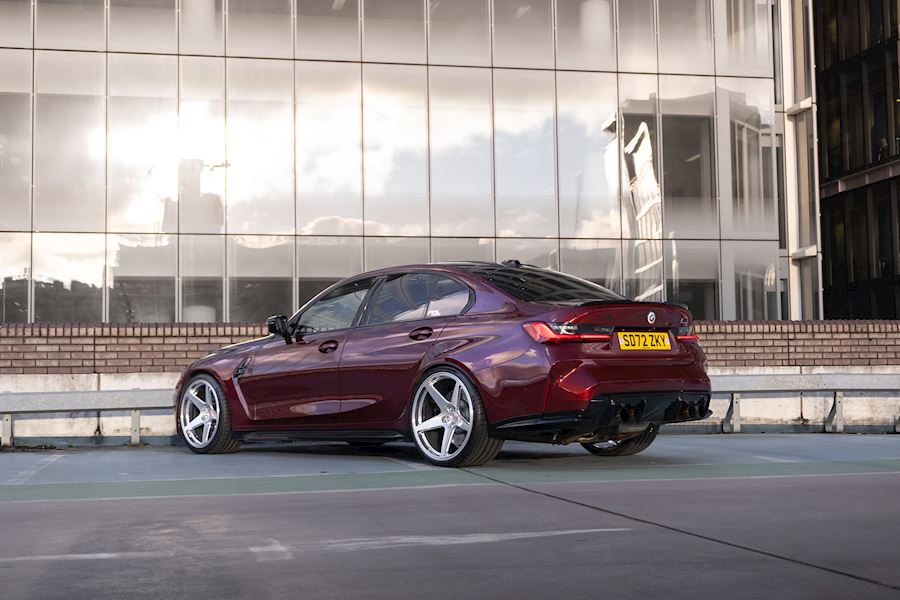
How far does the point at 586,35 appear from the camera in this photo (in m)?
22.0

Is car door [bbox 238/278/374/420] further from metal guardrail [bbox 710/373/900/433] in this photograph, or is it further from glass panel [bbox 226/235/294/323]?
glass panel [bbox 226/235/294/323]

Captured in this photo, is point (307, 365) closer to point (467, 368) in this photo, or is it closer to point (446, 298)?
point (446, 298)

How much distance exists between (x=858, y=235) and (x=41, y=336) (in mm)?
35392

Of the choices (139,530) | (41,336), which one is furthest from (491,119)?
(139,530)

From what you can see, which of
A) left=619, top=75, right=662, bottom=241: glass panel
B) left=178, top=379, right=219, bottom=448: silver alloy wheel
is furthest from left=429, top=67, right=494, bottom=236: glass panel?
left=178, top=379, right=219, bottom=448: silver alloy wheel

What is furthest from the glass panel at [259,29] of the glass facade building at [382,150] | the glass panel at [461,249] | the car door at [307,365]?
the car door at [307,365]

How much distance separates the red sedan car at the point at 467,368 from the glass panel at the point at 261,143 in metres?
11.1

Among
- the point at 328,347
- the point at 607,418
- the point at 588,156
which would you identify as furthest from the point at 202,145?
the point at 607,418

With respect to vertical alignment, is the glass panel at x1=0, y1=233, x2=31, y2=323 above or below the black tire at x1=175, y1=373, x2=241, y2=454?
above

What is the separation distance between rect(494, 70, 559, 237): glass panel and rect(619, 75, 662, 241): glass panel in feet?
4.17

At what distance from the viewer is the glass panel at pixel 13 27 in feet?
66.1

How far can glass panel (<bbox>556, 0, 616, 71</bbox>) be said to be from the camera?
2188 centimetres

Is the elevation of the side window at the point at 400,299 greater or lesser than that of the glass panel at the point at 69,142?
lesser

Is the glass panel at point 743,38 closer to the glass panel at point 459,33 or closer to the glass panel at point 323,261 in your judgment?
the glass panel at point 459,33
